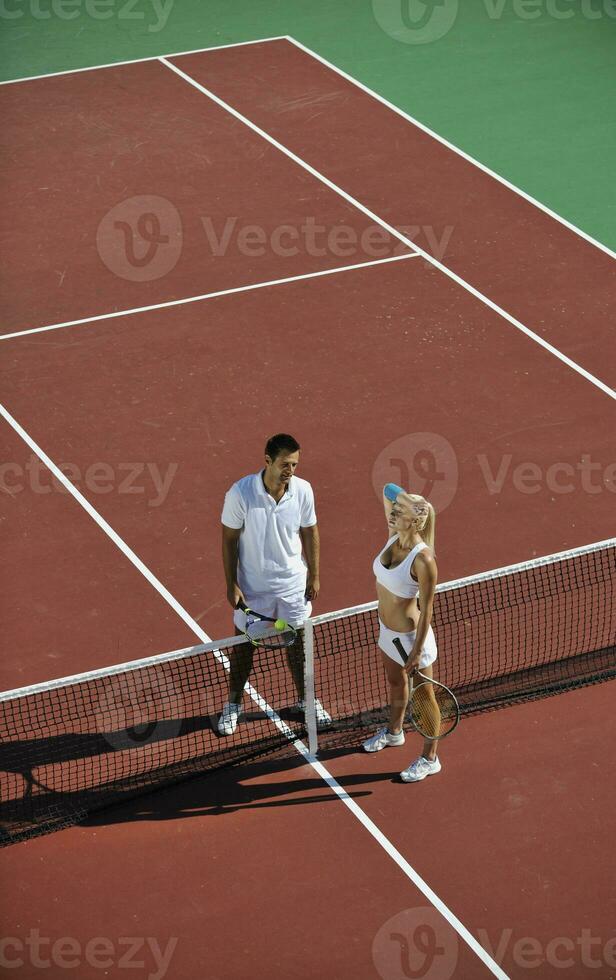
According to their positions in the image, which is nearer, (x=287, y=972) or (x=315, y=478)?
(x=287, y=972)

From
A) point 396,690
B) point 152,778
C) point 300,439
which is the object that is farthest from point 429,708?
point 300,439

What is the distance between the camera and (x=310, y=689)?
952cm

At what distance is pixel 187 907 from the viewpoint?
849 cm

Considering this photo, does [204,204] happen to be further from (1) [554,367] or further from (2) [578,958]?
(2) [578,958]

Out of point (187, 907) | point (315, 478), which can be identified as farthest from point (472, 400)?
point (187, 907)

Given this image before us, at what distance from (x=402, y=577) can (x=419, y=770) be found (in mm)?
1371

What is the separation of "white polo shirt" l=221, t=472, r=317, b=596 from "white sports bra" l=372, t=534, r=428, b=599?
664 millimetres

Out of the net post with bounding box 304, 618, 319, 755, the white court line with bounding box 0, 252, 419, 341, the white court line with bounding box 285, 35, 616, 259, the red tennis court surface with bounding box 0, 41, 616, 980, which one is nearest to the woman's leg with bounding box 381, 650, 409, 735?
the red tennis court surface with bounding box 0, 41, 616, 980

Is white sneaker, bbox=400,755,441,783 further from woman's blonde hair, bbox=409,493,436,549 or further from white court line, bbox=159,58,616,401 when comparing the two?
white court line, bbox=159,58,616,401

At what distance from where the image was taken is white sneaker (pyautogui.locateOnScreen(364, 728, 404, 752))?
9.68 m

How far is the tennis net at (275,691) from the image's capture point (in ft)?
31.0

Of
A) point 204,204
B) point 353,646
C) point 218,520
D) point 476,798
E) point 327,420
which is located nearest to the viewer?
point 476,798

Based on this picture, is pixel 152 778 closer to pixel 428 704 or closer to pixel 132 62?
pixel 428 704

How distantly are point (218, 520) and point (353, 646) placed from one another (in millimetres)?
2355
